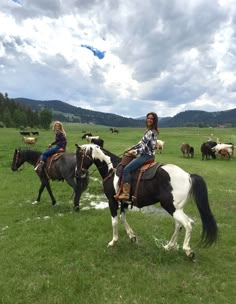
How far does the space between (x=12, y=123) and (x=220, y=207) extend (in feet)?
351

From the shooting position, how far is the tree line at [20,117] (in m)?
111

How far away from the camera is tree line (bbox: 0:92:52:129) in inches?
4389

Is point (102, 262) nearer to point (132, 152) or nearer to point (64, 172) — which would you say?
point (132, 152)

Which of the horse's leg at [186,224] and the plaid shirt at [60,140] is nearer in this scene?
the horse's leg at [186,224]

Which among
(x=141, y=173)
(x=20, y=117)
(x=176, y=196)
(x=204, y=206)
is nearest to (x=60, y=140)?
(x=141, y=173)

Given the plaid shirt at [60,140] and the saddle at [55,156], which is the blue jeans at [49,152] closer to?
the saddle at [55,156]

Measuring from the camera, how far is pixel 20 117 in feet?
375

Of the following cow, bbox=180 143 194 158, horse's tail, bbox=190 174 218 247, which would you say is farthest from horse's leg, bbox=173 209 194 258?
cow, bbox=180 143 194 158

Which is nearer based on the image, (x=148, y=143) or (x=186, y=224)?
(x=186, y=224)

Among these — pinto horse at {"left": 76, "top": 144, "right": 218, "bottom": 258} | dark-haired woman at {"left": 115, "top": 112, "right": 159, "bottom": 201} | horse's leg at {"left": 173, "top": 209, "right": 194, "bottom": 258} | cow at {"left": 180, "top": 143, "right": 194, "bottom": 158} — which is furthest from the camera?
cow at {"left": 180, "top": 143, "right": 194, "bottom": 158}

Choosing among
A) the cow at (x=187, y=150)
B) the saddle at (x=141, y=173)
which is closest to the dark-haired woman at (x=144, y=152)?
the saddle at (x=141, y=173)

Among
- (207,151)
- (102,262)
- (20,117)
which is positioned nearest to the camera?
(102,262)

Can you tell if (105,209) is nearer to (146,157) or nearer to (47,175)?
(47,175)

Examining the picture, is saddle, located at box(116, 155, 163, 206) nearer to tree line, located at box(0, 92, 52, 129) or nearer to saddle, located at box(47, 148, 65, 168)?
saddle, located at box(47, 148, 65, 168)
